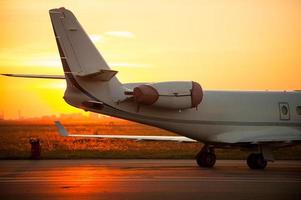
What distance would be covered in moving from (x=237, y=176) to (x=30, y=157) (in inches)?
530

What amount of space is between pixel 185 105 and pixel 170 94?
88cm

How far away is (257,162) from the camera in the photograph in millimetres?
25266

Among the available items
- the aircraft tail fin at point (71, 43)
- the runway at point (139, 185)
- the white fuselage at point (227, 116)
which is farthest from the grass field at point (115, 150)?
the runway at point (139, 185)

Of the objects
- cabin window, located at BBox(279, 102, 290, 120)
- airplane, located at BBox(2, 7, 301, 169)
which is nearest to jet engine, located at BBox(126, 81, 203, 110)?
airplane, located at BBox(2, 7, 301, 169)

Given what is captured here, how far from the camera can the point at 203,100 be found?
25.6m

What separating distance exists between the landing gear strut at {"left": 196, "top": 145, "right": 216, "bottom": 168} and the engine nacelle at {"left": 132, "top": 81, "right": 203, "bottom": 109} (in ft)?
9.01

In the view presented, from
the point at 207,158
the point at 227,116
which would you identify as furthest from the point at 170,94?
the point at 207,158

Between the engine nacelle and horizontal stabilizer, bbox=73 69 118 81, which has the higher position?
horizontal stabilizer, bbox=73 69 118 81

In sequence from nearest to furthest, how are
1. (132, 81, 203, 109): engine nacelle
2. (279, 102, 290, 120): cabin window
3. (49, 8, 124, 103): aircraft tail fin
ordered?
(49, 8, 124, 103): aircraft tail fin < (132, 81, 203, 109): engine nacelle < (279, 102, 290, 120): cabin window

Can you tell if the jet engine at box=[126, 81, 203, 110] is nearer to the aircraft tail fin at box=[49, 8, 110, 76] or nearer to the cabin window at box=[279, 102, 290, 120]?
the aircraft tail fin at box=[49, 8, 110, 76]

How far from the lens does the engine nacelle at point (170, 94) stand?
23375mm

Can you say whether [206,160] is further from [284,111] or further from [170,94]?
[284,111]

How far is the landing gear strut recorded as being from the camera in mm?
25922

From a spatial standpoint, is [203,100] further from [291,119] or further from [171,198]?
[171,198]
